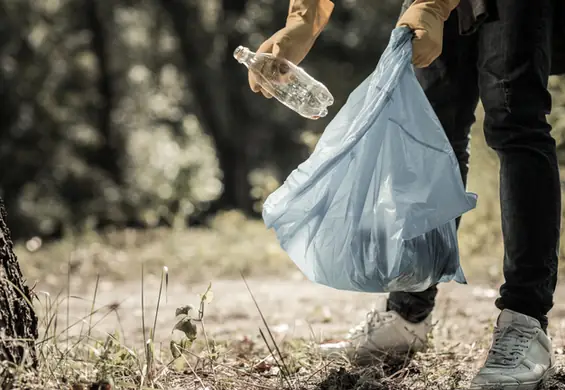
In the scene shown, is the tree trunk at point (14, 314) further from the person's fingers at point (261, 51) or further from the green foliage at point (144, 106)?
the green foliage at point (144, 106)

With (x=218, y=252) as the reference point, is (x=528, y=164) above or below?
above

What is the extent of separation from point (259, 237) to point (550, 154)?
22.0ft

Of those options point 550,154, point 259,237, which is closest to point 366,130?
point 550,154

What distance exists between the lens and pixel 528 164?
220 centimetres

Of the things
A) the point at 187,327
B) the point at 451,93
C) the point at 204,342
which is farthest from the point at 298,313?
the point at 187,327

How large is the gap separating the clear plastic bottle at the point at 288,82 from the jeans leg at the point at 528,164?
0.52 m

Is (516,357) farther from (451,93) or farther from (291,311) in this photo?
(291,311)

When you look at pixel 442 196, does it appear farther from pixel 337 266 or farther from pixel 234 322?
pixel 234 322

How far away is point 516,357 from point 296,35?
3.57ft

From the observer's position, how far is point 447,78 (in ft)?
8.46

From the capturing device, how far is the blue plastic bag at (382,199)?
6.79 feet

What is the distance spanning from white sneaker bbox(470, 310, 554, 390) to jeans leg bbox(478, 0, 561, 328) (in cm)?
4

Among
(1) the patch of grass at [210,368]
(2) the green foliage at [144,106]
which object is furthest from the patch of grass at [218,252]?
(1) the patch of grass at [210,368]

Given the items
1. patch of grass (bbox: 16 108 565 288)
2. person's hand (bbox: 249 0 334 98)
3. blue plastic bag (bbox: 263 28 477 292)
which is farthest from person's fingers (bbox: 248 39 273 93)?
patch of grass (bbox: 16 108 565 288)
